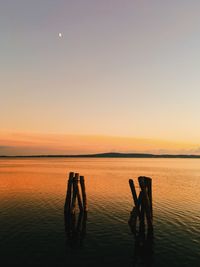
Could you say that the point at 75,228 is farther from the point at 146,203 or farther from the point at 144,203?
the point at 146,203

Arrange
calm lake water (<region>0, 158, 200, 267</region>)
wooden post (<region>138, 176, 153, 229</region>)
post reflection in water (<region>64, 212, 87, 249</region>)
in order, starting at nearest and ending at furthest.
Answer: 1. calm lake water (<region>0, 158, 200, 267</region>)
2. post reflection in water (<region>64, 212, 87, 249</region>)
3. wooden post (<region>138, 176, 153, 229</region>)

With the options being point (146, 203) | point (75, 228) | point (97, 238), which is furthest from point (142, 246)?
point (75, 228)

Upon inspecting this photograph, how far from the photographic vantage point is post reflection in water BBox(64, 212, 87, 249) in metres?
17.1

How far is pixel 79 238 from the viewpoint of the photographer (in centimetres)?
1786

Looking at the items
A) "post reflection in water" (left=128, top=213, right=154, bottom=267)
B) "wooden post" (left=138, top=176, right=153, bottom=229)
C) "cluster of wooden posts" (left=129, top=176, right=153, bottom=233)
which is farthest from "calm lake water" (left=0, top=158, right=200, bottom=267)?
"wooden post" (left=138, top=176, right=153, bottom=229)

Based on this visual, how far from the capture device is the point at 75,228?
66.0ft

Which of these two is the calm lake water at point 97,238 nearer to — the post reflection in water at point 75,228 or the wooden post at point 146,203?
the post reflection in water at point 75,228

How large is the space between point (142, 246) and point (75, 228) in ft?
18.8

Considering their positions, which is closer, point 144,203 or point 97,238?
point 97,238

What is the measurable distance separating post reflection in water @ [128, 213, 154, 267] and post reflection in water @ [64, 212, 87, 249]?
3539 mm

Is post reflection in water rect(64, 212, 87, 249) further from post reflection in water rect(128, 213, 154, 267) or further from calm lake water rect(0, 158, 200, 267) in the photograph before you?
post reflection in water rect(128, 213, 154, 267)

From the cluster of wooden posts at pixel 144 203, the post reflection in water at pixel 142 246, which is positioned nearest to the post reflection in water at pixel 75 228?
the post reflection in water at pixel 142 246

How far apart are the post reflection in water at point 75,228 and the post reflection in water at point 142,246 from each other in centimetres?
354

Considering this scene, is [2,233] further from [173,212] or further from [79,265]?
[173,212]
